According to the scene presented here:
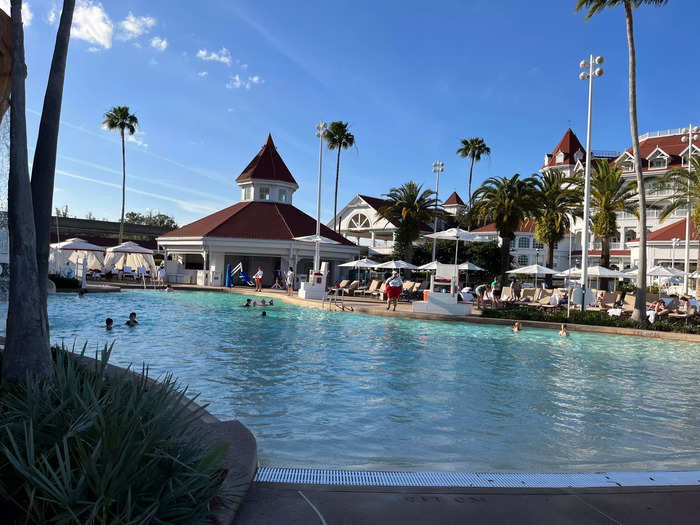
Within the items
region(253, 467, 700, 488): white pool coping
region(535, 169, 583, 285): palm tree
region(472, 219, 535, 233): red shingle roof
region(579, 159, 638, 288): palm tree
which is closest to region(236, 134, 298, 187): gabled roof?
region(535, 169, 583, 285): palm tree

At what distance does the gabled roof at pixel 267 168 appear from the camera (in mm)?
43188

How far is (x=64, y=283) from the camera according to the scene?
26.8 metres

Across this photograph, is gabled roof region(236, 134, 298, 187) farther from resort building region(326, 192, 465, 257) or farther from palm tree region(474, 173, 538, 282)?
palm tree region(474, 173, 538, 282)

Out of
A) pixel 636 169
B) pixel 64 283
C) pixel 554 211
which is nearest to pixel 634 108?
pixel 636 169

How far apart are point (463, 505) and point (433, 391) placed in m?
5.38

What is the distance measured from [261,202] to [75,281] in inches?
723

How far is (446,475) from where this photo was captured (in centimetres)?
427

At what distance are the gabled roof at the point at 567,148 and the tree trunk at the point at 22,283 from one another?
7177 centimetres

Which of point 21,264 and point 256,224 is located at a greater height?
point 256,224

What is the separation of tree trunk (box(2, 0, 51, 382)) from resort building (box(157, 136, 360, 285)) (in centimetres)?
2787

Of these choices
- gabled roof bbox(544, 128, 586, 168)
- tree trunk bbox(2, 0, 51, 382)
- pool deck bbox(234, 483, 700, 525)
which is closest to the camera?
pool deck bbox(234, 483, 700, 525)

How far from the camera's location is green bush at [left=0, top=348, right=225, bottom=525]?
2545mm

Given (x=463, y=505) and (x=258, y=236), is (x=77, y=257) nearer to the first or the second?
(x=258, y=236)

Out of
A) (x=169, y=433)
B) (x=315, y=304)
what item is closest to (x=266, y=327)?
(x=315, y=304)
